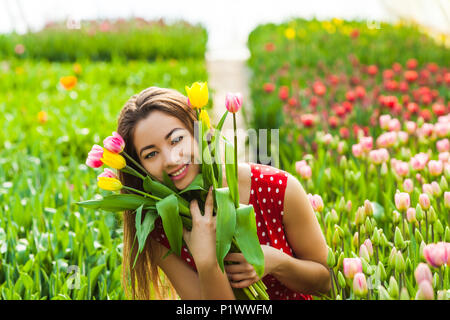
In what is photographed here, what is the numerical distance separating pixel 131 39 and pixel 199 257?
23.0ft

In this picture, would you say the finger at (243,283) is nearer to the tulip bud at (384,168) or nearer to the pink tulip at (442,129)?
the tulip bud at (384,168)

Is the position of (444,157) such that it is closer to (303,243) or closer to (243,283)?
(303,243)

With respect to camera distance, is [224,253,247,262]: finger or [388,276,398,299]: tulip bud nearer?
[388,276,398,299]: tulip bud

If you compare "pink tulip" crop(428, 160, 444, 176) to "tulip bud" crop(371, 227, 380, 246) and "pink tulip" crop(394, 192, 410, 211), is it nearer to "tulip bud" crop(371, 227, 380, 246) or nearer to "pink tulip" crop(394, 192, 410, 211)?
"pink tulip" crop(394, 192, 410, 211)

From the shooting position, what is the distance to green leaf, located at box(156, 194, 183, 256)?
1.10 meters

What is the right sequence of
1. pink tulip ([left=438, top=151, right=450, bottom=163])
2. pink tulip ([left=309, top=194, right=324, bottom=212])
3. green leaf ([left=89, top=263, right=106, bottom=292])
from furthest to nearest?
pink tulip ([left=438, top=151, right=450, bottom=163])
green leaf ([left=89, top=263, right=106, bottom=292])
pink tulip ([left=309, top=194, right=324, bottom=212])

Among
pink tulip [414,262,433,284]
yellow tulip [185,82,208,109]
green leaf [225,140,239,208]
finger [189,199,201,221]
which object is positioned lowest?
pink tulip [414,262,433,284]

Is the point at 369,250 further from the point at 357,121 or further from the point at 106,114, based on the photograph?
the point at 106,114

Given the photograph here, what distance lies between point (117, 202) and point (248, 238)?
0.29m

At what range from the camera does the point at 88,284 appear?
5.92 feet

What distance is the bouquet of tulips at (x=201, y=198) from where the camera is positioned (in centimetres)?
109

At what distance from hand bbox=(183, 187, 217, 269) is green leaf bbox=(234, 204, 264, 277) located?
6 centimetres

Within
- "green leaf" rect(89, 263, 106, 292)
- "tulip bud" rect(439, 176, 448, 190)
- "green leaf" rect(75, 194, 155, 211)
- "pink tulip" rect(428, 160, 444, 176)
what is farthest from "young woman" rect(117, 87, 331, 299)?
"pink tulip" rect(428, 160, 444, 176)
